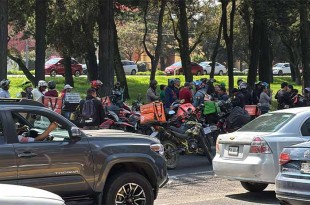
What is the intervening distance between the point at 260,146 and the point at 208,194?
1408mm

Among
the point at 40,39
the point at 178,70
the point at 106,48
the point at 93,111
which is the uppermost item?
the point at 40,39

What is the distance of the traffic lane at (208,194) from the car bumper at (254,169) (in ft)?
1.26

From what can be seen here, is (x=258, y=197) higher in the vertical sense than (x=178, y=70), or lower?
lower

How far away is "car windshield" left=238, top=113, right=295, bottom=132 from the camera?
409 inches

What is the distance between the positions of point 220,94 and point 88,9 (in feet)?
27.7

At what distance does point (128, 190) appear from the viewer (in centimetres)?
818

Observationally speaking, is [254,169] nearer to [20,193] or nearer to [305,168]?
[305,168]

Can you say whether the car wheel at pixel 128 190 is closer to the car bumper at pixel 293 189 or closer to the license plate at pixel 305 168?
the car bumper at pixel 293 189

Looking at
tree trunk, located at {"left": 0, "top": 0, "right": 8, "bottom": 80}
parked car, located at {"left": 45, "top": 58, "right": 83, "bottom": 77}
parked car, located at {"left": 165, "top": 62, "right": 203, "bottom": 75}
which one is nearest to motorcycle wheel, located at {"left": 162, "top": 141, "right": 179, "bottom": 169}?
tree trunk, located at {"left": 0, "top": 0, "right": 8, "bottom": 80}

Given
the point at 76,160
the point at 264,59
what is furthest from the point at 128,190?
the point at 264,59

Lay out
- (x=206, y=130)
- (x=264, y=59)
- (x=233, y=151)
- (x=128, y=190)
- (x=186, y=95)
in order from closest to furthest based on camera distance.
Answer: (x=128, y=190), (x=233, y=151), (x=206, y=130), (x=186, y=95), (x=264, y=59)

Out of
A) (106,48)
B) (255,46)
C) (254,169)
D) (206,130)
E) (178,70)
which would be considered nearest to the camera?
(254,169)

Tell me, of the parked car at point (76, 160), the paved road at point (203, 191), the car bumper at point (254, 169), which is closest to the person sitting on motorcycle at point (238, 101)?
the paved road at point (203, 191)

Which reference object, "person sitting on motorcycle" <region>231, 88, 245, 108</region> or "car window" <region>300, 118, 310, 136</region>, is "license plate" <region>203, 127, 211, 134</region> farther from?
"car window" <region>300, 118, 310, 136</region>
